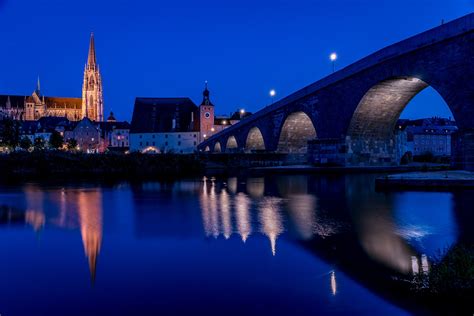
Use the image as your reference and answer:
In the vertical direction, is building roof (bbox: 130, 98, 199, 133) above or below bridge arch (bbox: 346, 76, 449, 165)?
above

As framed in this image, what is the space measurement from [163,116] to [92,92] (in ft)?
226

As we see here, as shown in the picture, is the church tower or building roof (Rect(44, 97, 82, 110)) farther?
building roof (Rect(44, 97, 82, 110))

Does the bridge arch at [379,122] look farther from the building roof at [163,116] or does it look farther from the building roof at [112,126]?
the building roof at [112,126]

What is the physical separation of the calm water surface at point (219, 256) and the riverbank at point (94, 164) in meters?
27.1

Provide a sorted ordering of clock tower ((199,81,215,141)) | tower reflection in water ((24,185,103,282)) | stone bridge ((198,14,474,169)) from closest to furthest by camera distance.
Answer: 1. tower reflection in water ((24,185,103,282))
2. stone bridge ((198,14,474,169))
3. clock tower ((199,81,215,141))

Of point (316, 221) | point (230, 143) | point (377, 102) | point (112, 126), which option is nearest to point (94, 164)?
point (377, 102)

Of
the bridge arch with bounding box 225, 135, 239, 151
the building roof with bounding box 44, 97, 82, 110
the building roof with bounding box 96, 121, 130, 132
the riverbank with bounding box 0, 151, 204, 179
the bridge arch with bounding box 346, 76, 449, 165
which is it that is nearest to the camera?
the bridge arch with bounding box 346, 76, 449, 165

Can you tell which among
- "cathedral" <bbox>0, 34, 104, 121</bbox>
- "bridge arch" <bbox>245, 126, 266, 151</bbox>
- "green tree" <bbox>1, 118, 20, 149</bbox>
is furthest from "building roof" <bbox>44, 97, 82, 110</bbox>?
"bridge arch" <bbox>245, 126, 266, 151</bbox>

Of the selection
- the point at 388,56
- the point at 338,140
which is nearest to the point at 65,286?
the point at 388,56

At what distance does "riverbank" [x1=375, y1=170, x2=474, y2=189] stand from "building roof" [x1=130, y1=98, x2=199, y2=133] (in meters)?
63.3

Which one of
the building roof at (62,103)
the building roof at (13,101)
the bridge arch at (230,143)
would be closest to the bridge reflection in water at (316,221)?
the bridge arch at (230,143)

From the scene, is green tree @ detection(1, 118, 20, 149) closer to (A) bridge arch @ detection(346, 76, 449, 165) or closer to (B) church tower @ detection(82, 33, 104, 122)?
(A) bridge arch @ detection(346, 76, 449, 165)

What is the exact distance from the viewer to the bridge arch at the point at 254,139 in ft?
184

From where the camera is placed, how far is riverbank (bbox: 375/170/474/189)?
60.7 feet
